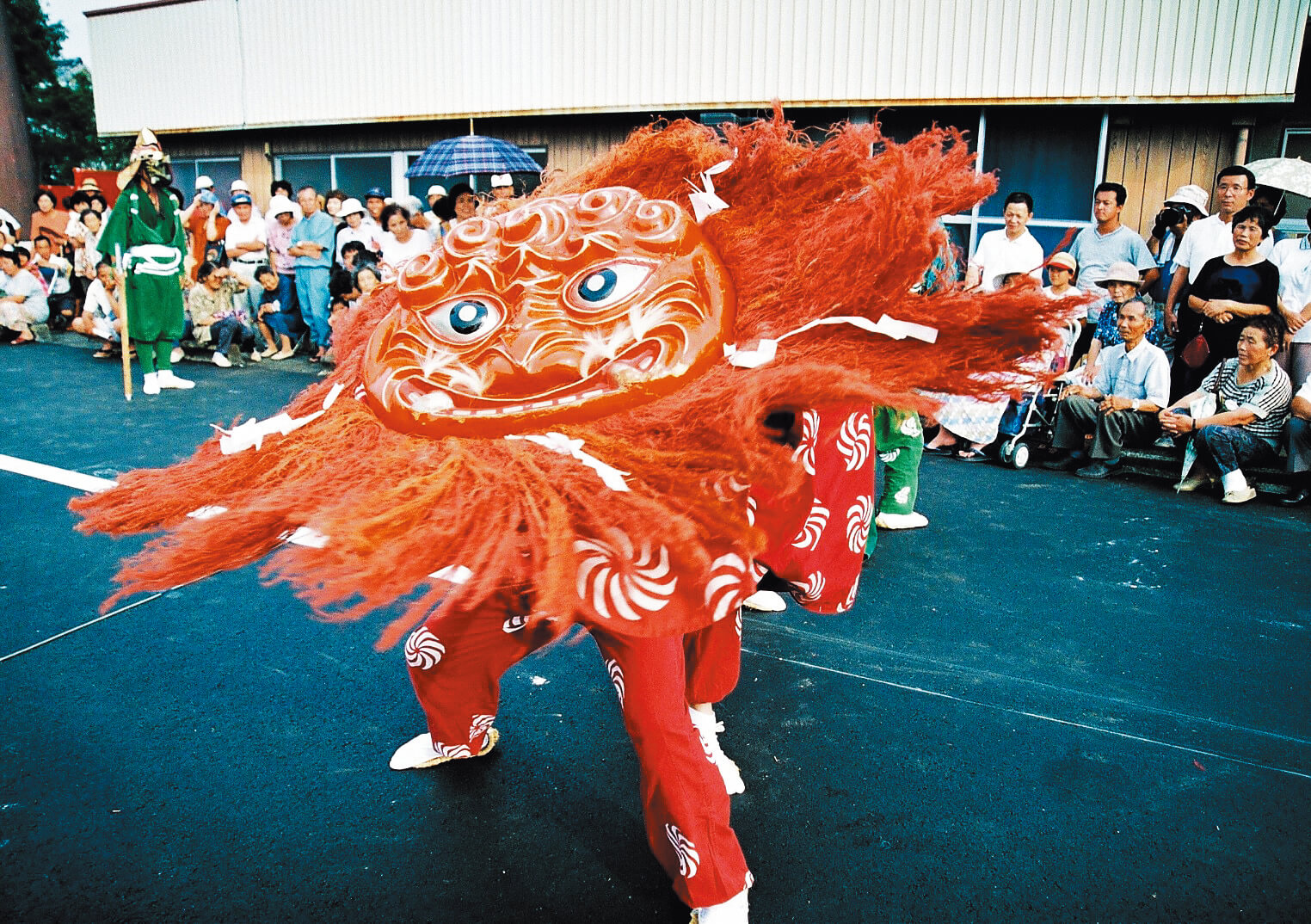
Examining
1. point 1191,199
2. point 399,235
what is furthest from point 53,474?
point 1191,199

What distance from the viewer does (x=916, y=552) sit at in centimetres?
366

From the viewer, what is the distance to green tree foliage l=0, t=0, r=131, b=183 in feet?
86.4

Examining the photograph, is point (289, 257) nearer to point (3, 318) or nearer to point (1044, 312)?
point (3, 318)

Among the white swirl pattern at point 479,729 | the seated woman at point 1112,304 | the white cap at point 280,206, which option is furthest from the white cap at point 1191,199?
the white cap at point 280,206

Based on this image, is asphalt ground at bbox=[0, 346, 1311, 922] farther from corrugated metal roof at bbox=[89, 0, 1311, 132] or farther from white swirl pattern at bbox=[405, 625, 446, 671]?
corrugated metal roof at bbox=[89, 0, 1311, 132]

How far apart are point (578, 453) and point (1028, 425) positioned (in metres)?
4.63

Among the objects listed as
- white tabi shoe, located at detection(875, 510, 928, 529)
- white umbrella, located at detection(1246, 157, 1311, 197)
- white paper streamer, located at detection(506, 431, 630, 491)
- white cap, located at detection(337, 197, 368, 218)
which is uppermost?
white umbrella, located at detection(1246, 157, 1311, 197)

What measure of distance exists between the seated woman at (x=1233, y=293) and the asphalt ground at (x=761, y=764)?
1.91 metres

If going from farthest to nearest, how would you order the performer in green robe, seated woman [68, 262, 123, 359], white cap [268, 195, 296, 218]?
seated woman [68, 262, 123, 359] < white cap [268, 195, 296, 218] < the performer in green robe

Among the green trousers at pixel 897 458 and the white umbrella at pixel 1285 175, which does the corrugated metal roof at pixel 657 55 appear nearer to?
the white umbrella at pixel 1285 175

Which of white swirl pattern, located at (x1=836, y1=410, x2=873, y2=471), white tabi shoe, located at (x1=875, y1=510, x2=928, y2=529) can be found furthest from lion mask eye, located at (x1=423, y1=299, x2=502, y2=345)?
white tabi shoe, located at (x1=875, y1=510, x2=928, y2=529)

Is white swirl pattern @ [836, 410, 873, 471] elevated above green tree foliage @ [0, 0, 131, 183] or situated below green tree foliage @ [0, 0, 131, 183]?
below

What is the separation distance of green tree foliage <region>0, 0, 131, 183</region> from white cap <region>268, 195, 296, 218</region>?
2175cm

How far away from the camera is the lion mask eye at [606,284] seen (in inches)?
57.3
